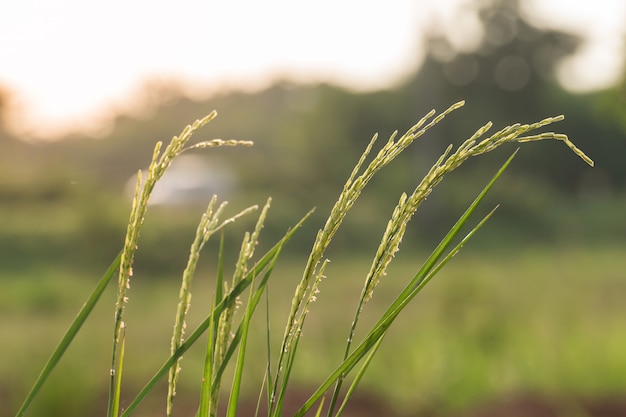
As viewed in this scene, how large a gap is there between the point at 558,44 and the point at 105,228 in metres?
18.2

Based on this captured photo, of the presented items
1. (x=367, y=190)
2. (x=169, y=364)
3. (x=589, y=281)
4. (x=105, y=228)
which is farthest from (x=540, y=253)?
(x=169, y=364)

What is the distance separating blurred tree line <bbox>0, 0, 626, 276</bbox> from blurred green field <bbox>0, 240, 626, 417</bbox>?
9.08 ft

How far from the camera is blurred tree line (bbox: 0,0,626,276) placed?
51.8 feet

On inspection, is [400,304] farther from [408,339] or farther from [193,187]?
[193,187]

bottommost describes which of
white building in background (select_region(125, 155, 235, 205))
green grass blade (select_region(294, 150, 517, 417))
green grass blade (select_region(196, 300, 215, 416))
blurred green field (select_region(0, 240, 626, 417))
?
green grass blade (select_region(196, 300, 215, 416))

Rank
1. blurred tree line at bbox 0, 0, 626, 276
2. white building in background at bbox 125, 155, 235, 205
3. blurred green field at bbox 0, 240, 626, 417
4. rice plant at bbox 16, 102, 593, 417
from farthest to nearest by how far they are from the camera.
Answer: white building in background at bbox 125, 155, 235, 205 < blurred tree line at bbox 0, 0, 626, 276 < blurred green field at bbox 0, 240, 626, 417 < rice plant at bbox 16, 102, 593, 417

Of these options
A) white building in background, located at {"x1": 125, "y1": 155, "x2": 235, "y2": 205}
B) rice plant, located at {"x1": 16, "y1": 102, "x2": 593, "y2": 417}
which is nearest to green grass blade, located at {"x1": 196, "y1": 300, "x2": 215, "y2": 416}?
rice plant, located at {"x1": 16, "y1": 102, "x2": 593, "y2": 417}

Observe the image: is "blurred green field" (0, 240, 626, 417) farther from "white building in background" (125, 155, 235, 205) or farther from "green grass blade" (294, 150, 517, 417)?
"white building in background" (125, 155, 235, 205)

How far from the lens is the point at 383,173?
21438 mm

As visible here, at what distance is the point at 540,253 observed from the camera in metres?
15.9

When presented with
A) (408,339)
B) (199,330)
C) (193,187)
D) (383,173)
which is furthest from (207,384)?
(193,187)

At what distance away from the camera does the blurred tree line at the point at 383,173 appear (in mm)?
15789

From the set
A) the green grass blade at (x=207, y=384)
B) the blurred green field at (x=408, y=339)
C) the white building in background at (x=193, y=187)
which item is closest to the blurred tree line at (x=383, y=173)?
the white building in background at (x=193, y=187)

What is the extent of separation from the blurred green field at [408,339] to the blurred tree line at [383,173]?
9.08 feet
